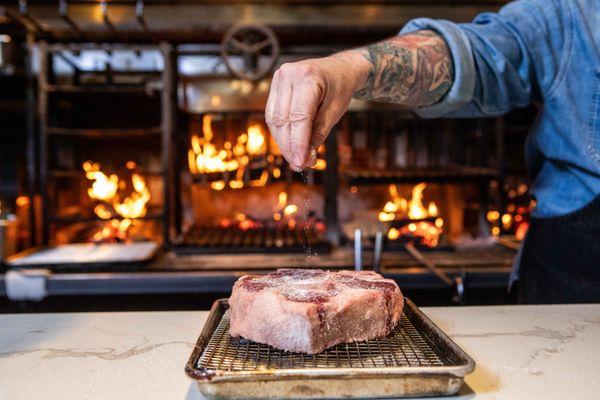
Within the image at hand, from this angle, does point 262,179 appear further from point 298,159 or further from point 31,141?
point 298,159

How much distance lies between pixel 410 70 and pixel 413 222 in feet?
7.86

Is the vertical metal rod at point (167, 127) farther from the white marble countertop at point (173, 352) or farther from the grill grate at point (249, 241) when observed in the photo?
the white marble countertop at point (173, 352)

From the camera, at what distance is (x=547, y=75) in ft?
6.22

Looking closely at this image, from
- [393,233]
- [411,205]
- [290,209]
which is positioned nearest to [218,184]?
[290,209]

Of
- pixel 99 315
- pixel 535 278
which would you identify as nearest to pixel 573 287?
pixel 535 278

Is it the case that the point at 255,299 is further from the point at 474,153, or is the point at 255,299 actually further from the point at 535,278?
the point at 474,153

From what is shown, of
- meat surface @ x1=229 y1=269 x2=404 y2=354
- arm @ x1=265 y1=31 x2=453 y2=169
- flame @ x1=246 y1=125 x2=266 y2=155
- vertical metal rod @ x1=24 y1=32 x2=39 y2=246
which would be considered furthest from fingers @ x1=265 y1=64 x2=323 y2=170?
vertical metal rod @ x1=24 y1=32 x2=39 y2=246

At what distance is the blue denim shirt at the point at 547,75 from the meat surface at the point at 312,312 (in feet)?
2.69

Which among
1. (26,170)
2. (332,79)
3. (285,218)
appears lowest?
(285,218)

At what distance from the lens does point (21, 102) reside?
4.70 meters

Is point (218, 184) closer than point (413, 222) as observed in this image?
No

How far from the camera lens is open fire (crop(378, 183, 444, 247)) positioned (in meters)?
3.88

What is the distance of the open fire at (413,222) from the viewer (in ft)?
12.7

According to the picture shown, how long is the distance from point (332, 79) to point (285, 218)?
3426mm
